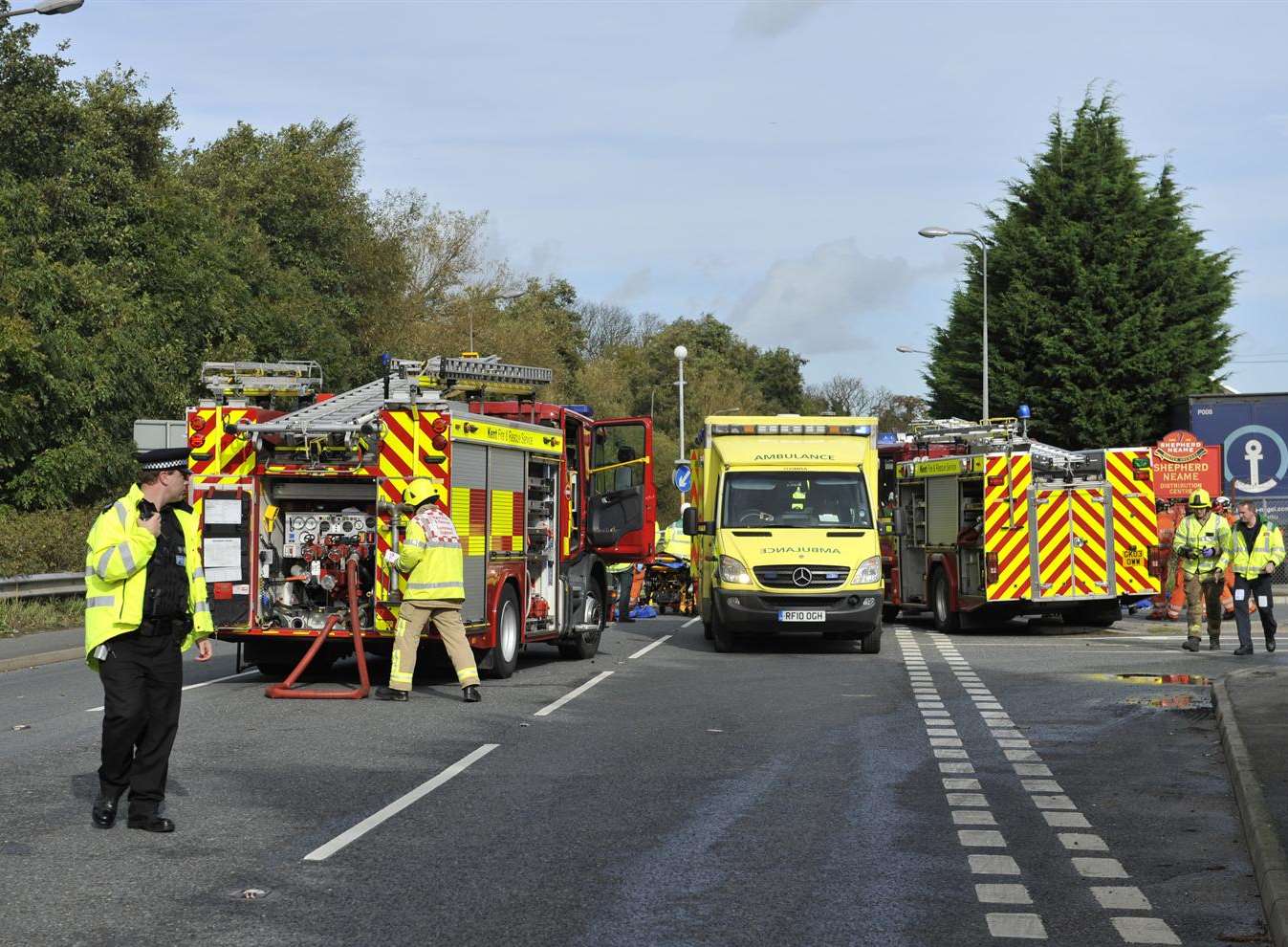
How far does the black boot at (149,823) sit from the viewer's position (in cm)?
830

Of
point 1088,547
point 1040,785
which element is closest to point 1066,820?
point 1040,785

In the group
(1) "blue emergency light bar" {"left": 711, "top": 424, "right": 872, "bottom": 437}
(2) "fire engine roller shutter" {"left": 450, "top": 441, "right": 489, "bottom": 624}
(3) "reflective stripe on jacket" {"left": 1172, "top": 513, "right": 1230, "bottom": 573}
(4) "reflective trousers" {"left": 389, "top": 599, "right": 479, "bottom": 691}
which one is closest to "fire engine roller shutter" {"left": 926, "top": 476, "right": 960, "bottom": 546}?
(1) "blue emergency light bar" {"left": 711, "top": 424, "right": 872, "bottom": 437}

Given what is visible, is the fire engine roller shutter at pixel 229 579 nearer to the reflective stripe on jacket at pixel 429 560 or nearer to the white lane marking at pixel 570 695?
the reflective stripe on jacket at pixel 429 560

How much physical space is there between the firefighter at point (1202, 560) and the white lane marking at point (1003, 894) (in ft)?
44.9

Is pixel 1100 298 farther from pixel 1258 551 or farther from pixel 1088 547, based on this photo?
pixel 1258 551

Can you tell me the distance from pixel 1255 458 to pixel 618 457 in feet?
66.1

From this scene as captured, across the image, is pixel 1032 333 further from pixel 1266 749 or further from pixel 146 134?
pixel 1266 749

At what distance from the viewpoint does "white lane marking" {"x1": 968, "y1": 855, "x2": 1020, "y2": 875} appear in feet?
25.0

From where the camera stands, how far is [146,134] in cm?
3862

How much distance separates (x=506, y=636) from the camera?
16359mm

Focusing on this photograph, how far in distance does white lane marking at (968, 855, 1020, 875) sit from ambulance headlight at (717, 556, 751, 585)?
12.0 meters

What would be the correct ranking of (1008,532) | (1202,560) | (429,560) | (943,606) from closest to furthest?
(429,560) < (1202,560) < (1008,532) < (943,606)

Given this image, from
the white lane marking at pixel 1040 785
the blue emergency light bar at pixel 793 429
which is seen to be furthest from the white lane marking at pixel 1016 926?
the blue emergency light bar at pixel 793 429

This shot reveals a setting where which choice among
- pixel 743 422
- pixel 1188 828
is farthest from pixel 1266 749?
pixel 743 422
